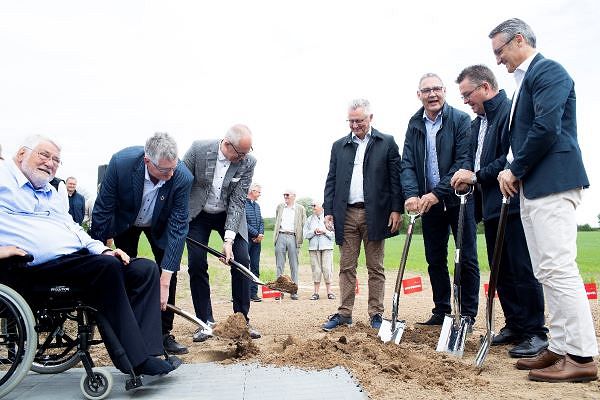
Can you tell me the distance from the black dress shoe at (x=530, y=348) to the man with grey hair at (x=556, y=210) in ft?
1.48

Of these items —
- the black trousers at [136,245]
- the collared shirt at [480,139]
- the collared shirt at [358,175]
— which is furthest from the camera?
the collared shirt at [358,175]

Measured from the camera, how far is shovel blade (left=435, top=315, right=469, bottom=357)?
439 centimetres

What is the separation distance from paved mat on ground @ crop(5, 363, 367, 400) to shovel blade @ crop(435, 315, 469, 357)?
1.07m

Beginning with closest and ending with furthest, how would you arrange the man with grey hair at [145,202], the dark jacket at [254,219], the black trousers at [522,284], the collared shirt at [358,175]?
the man with grey hair at [145,202], the black trousers at [522,284], the collared shirt at [358,175], the dark jacket at [254,219]

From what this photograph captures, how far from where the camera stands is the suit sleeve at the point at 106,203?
4.31 m

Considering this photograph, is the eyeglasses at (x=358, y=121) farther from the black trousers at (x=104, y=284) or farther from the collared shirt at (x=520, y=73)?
the black trousers at (x=104, y=284)

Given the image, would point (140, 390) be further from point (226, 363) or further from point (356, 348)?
point (356, 348)

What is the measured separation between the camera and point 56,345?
3547mm

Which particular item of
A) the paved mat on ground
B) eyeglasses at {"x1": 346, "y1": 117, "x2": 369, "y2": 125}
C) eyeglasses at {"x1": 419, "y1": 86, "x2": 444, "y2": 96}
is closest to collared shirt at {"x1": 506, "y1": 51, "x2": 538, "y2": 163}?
eyeglasses at {"x1": 419, "y1": 86, "x2": 444, "y2": 96}

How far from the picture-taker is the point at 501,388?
136 inches

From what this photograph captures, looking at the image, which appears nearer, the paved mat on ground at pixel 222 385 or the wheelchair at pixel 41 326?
the wheelchair at pixel 41 326

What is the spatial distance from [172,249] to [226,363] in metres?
0.92

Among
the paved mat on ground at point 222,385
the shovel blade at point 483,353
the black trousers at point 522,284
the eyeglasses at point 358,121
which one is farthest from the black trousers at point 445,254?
the paved mat on ground at point 222,385

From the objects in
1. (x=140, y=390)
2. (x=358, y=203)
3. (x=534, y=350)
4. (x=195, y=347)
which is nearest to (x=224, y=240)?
(x=195, y=347)
